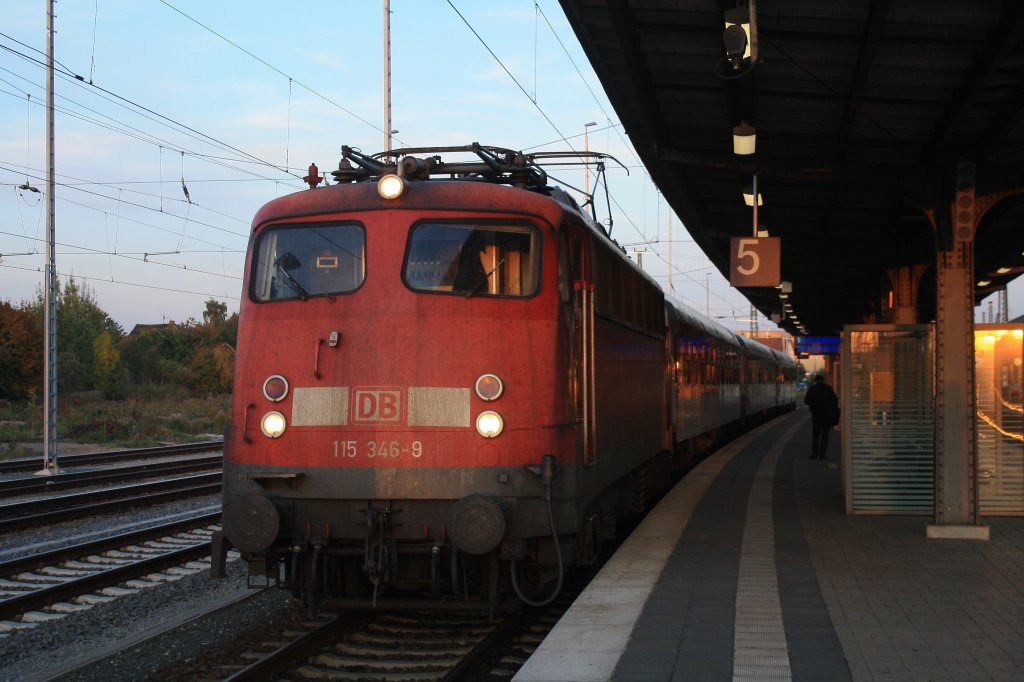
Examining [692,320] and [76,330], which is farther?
[76,330]

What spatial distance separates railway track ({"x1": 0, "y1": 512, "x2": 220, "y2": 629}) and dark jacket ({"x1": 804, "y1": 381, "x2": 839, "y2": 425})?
12.9 metres

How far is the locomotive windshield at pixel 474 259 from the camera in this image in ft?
24.5

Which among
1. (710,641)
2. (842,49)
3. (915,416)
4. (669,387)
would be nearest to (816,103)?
(842,49)

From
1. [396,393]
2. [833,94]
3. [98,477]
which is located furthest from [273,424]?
[98,477]

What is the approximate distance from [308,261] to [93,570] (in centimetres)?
462

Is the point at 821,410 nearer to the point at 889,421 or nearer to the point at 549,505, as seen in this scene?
the point at 889,421

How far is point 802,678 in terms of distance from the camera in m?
5.47

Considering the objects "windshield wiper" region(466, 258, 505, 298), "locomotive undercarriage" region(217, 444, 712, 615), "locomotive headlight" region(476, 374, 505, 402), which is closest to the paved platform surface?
"locomotive undercarriage" region(217, 444, 712, 615)

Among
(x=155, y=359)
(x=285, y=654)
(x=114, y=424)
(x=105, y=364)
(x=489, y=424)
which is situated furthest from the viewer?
(x=155, y=359)

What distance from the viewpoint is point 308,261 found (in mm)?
7734

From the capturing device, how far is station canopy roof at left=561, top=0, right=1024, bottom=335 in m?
8.61

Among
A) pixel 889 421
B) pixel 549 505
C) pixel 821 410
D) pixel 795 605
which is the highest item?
pixel 889 421

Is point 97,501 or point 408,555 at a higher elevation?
point 408,555

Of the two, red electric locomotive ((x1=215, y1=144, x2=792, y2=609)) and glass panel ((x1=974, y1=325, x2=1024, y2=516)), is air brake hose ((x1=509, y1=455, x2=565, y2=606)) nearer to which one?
red electric locomotive ((x1=215, y1=144, x2=792, y2=609))
